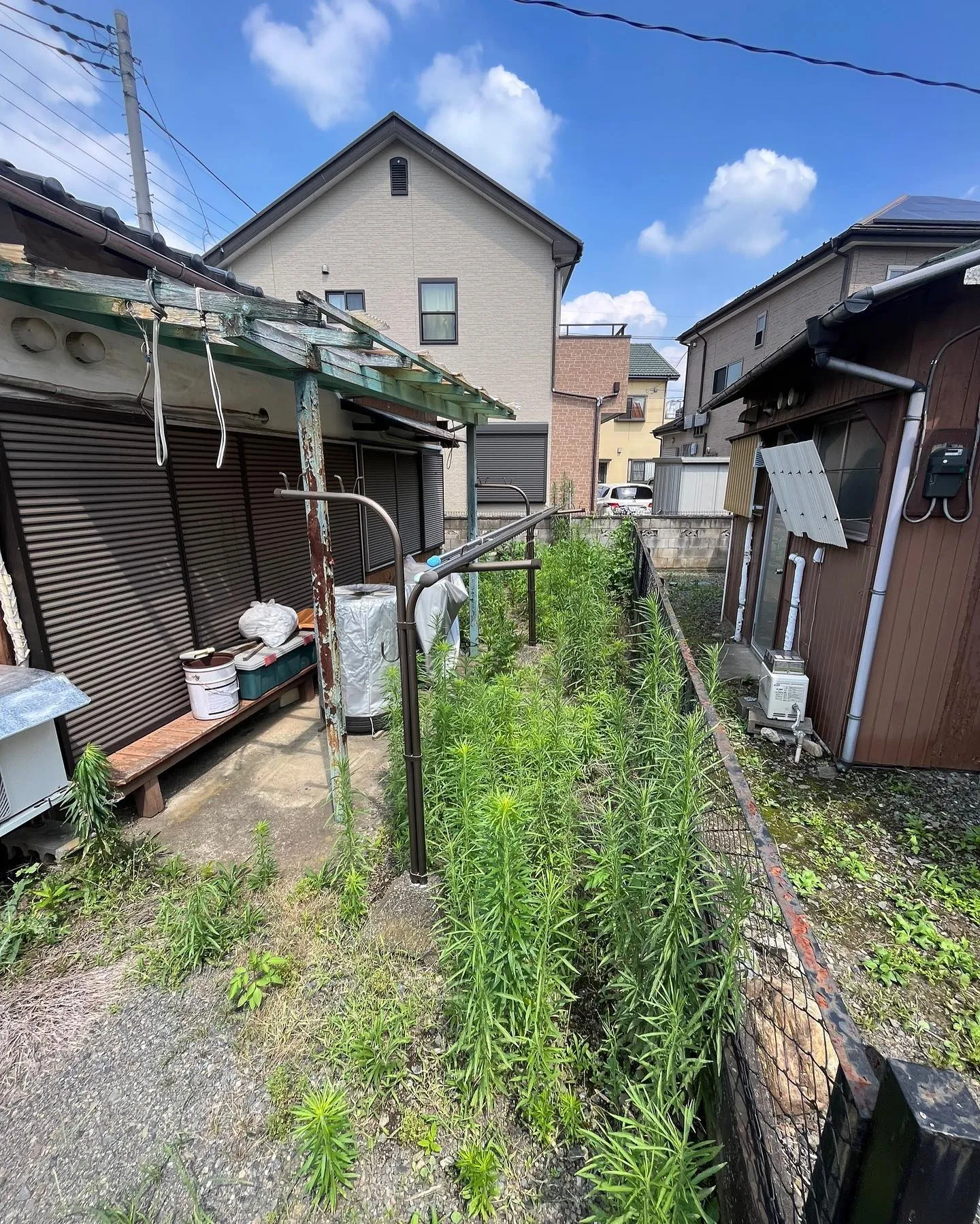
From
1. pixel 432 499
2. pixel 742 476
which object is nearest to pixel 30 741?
pixel 742 476

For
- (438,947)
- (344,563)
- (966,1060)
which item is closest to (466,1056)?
(438,947)

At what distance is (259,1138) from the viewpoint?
5.76 ft

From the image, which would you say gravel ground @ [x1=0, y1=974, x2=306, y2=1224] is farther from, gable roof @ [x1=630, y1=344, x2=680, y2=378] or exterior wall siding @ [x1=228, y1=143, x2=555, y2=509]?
gable roof @ [x1=630, y1=344, x2=680, y2=378]

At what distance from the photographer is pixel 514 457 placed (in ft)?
40.9

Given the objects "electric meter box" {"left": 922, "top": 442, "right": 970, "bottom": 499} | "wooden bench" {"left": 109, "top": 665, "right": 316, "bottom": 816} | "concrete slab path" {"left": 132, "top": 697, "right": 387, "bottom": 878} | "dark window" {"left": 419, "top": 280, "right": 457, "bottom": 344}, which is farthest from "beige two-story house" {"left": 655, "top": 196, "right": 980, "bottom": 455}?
"dark window" {"left": 419, "top": 280, "right": 457, "bottom": 344}

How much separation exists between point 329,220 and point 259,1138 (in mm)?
14735

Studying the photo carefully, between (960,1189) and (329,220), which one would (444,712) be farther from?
(329,220)

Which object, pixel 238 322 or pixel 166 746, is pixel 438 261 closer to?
pixel 238 322

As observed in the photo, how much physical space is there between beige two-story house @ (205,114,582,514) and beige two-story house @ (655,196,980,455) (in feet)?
13.9

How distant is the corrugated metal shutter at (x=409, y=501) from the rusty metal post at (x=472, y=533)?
2230mm

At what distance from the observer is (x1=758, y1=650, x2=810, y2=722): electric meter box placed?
428cm

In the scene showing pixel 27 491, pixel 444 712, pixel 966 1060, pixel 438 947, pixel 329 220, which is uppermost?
pixel 329 220

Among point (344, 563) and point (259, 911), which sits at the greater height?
point (344, 563)

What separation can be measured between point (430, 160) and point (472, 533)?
1002 cm
